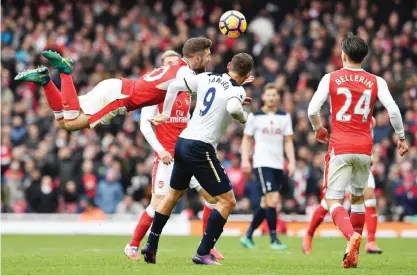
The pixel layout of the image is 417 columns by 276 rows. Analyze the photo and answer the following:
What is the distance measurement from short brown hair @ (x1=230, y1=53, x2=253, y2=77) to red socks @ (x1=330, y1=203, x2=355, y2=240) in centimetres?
190

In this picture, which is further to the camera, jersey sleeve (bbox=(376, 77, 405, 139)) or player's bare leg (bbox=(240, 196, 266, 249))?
player's bare leg (bbox=(240, 196, 266, 249))

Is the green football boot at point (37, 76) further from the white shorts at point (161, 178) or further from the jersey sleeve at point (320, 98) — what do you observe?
the jersey sleeve at point (320, 98)

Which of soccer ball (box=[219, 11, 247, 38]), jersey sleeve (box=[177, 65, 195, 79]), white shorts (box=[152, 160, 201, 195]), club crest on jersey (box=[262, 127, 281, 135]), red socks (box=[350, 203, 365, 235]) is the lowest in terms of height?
red socks (box=[350, 203, 365, 235])

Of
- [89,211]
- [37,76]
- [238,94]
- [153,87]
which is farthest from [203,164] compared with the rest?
[89,211]

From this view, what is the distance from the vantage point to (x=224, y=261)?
12438 millimetres

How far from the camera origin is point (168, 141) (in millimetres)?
13398

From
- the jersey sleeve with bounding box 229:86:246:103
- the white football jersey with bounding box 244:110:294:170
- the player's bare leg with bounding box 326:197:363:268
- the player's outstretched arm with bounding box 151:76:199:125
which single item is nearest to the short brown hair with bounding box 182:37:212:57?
the player's outstretched arm with bounding box 151:76:199:125

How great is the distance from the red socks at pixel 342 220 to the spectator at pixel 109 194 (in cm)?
1144

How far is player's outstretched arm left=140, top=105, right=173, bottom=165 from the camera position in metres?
11.7

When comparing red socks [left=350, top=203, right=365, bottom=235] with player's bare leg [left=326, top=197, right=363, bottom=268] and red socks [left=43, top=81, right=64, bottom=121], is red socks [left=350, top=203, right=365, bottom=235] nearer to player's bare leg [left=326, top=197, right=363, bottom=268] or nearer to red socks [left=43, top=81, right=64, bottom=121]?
player's bare leg [left=326, top=197, right=363, bottom=268]

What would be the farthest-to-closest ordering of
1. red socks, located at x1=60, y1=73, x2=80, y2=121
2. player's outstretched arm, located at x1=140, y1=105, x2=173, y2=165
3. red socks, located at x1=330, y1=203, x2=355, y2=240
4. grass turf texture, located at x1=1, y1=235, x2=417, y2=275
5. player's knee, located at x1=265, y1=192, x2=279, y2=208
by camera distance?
player's knee, located at x1=265, y1=192, x2=279, y2=208 < red socks, located at x1=60, y1=73, x2=80, y2=121 < player's outstretched arm, located at x1=140, y1=105, x2=173, y2=165 < red socks, located at x1=330, y1=203, x2=355, y2=240 < grass turf texture, located at x1=1, y1=235, x2=417, y2=275

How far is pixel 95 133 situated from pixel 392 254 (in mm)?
11352

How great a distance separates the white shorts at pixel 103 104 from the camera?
1239 cm

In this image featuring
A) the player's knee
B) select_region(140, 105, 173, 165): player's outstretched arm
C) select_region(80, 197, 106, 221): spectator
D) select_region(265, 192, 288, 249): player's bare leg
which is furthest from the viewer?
select_region(80, 197, 106, 221): spectator
